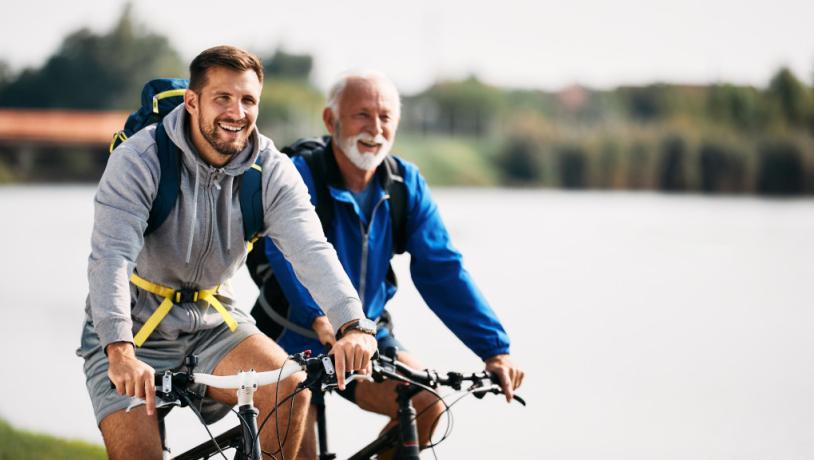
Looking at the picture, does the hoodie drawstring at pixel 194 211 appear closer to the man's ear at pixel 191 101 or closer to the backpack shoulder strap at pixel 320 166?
the man's ear at pixel 191 101

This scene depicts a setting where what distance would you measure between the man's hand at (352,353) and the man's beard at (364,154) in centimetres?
137

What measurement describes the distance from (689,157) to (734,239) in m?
24.7

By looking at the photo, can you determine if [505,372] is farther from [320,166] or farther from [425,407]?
[320,166]

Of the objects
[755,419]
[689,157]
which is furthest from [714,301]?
[689,157]

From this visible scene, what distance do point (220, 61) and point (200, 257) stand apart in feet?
1.92

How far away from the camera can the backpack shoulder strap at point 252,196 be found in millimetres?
3240

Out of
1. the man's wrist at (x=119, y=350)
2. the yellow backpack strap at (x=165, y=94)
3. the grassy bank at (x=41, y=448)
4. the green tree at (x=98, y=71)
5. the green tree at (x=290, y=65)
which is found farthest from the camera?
the green tree at (x=290, y=65)

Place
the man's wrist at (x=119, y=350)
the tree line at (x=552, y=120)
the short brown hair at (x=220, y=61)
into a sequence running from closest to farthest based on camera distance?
the man's wrist at (x=119, y=350)
the short brown hair at (x=220, y=61)
the tree line at (x=552, y=120)

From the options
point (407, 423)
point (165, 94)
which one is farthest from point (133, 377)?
point (407, 423)

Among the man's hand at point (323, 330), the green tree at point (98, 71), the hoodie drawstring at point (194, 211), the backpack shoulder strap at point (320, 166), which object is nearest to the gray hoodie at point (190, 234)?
the hoodie drawstring at point (194, 211)

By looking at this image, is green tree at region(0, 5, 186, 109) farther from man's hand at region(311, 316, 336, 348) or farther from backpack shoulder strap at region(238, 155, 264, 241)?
backpack shoulder strap at region(238, 155, 264, 241)

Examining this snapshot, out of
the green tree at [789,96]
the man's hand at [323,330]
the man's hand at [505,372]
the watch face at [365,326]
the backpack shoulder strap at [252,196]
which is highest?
the backpack shoulder strap at [252,196]

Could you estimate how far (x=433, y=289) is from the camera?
160 inches

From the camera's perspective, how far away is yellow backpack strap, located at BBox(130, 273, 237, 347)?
3266mm
